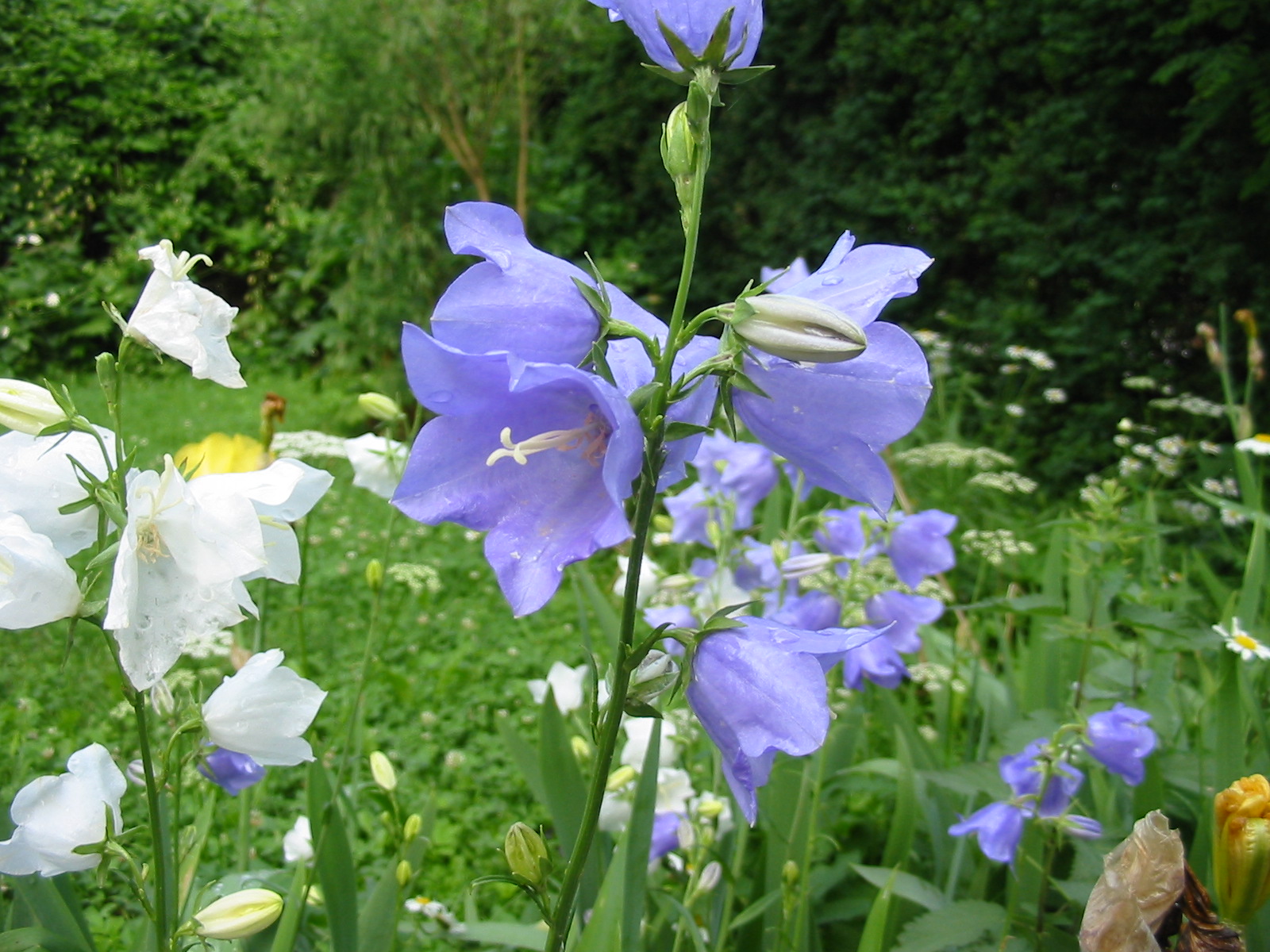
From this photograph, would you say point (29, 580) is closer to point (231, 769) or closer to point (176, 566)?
point (176, 566)

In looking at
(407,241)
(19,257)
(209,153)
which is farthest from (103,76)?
(407,241)

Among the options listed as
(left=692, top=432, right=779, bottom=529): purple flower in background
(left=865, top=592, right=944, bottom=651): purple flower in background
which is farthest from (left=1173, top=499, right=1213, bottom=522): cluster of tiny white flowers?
(left=692, top=432, right=779, bottom=529): purple flower in background

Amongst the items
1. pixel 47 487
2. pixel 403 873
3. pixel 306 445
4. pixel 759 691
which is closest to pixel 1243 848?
pixel 759 691

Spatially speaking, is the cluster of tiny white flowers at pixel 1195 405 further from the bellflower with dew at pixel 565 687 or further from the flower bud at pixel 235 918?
the flower bud at pixel 235 918

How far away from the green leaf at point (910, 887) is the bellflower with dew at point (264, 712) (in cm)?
84

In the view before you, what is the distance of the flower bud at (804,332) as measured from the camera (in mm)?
654

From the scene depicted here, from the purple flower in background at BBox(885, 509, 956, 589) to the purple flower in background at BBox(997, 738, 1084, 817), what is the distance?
0.38 m

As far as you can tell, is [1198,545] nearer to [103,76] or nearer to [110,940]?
[110,940]

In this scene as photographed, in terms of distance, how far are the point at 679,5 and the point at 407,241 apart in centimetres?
514

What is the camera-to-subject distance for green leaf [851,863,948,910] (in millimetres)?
1385

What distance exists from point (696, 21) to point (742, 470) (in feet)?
3.39

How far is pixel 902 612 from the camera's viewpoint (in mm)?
1733

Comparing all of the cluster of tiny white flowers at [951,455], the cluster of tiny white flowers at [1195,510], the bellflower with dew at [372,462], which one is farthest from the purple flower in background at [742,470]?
the cluster of tiny white flowers at [1195,510]

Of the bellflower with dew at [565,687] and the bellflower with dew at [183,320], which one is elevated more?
the bellflower with dew at [183,320]
